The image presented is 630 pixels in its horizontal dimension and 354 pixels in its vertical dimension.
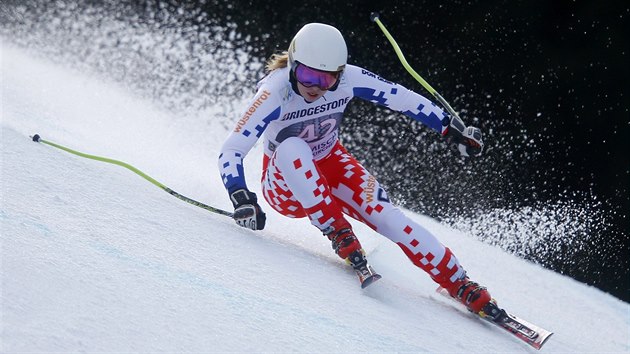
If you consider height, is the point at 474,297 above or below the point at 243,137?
below

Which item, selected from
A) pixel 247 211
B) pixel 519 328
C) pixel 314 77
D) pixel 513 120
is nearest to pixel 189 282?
pixel 247 211

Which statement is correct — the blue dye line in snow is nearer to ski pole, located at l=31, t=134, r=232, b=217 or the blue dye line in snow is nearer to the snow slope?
the snow slope

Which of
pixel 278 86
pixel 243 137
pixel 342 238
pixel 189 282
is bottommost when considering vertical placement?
pixel 189 282

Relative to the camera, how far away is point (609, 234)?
17.2 ft

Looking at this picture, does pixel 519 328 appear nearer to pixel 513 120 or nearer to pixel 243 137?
pixel 243 137

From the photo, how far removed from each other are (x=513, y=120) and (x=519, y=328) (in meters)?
2.92

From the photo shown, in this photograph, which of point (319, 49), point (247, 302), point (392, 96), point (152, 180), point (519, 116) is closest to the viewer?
point (247, 302)

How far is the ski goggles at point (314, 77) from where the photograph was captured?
304 cm

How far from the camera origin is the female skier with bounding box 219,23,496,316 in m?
3.01

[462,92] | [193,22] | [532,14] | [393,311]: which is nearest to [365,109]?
[462,92]

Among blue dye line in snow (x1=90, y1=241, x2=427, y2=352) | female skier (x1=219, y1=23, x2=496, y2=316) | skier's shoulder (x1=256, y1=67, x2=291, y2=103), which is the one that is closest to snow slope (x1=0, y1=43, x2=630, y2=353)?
blue dye line in snow (x1=90, y1=241, x2=427, y2=352)

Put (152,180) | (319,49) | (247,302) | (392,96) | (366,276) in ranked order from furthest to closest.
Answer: (392,96)
(152,180)
(319,49)
(366,276)
(247,302)

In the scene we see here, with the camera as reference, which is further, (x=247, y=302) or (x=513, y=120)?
(x=513, y=120)

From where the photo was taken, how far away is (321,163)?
11.2 ft
